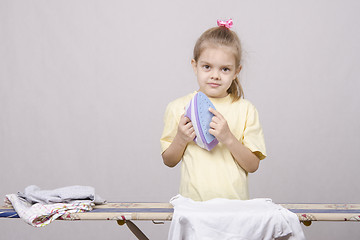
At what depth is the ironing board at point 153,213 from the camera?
167cm

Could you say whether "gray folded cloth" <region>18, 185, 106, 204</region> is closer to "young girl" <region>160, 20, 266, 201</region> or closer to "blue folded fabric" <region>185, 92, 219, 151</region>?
"young girl" <region>160, 20, 266, 201</region>

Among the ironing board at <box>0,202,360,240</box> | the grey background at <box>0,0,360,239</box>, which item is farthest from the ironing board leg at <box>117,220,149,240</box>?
the grey background at <box>0,0,360,239</box>

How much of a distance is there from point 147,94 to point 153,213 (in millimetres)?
1441

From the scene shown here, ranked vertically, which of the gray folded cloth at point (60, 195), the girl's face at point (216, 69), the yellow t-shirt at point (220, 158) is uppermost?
the girl's face at point (216, 69)

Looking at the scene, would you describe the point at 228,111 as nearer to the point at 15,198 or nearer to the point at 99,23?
the point at 15,198

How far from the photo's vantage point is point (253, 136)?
6.14 ft

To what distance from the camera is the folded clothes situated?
1768 millimetres

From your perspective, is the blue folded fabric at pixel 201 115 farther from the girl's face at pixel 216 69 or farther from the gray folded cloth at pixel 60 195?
the gray folded cloth at pixel 60 195

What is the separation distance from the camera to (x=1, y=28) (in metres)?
3.18

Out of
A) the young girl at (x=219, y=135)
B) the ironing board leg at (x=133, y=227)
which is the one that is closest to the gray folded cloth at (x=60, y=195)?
the ironing board leg at (x=133, y=227)

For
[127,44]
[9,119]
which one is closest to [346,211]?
[127,44]

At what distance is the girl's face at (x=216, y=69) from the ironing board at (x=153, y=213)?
1.54 ft

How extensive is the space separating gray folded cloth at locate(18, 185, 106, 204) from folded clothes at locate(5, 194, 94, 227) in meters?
0.04

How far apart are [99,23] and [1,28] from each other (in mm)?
614
